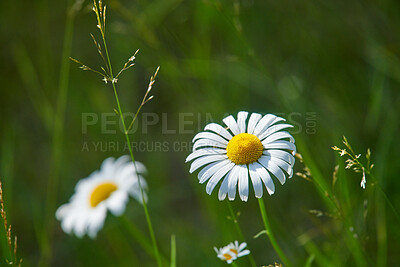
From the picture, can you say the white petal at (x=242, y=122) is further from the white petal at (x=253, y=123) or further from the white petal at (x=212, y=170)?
the white petal at (x=212, y=170)

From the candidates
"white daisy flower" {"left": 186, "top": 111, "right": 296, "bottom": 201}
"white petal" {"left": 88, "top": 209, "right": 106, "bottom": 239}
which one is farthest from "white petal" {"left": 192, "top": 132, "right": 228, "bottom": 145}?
"white petal" {"left": 88, "top": 209, "right": 106, "bottom": 239}

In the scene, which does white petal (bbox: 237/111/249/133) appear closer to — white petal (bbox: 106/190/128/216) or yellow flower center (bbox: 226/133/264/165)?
yellow flower center (bbox: 226/133/264/165)

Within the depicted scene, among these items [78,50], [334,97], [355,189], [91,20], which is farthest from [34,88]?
[355,189]

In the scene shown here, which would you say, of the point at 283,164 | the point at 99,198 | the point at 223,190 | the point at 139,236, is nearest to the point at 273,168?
the point at 283,164

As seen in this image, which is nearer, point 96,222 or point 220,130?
point 220,130

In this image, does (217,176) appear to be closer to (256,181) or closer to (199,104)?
(256,181)

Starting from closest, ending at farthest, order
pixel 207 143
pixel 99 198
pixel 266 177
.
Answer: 1. pixel 266 177
2. pixel 207 143
3. pixel 99 198
